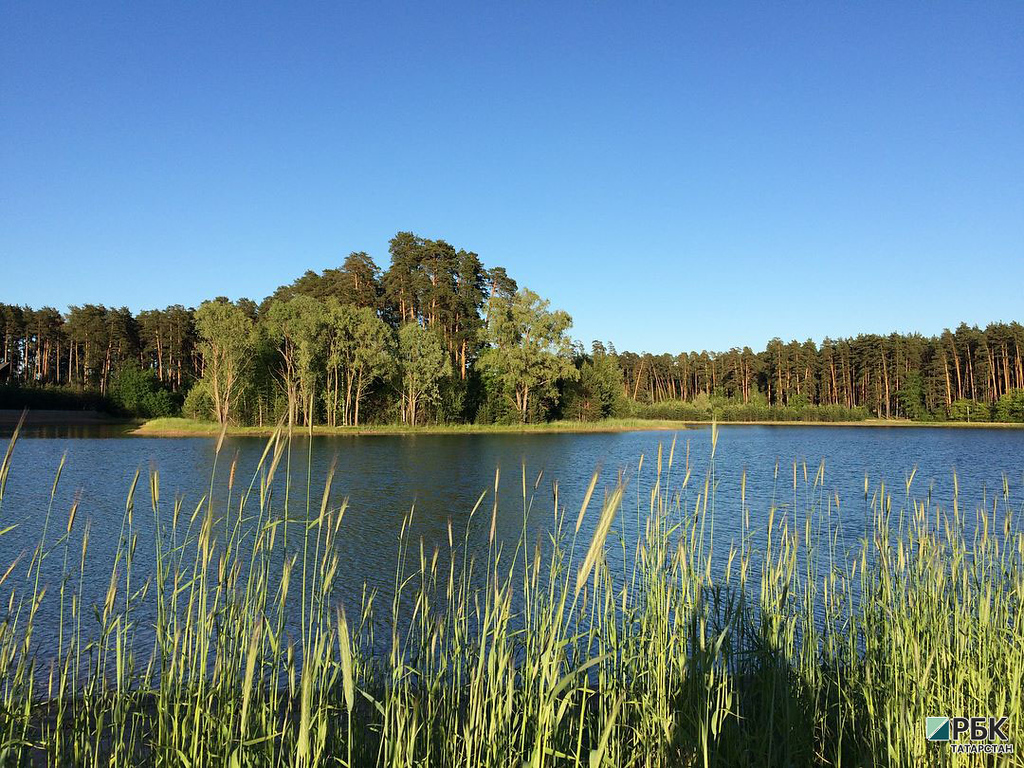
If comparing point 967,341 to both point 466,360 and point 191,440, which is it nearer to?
point 466,360

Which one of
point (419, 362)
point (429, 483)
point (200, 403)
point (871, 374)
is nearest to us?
point (429, 483)

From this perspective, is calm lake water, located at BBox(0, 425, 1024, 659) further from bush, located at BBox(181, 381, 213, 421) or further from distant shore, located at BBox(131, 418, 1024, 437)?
bush, located at BBox(181, 381, 213, 421)

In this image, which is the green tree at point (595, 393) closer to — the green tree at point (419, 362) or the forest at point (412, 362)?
the forest at point (412, 362)

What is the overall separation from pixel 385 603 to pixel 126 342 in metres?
66.4

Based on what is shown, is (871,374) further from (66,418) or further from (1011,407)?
(66,418)

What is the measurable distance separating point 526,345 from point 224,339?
21.7 metres

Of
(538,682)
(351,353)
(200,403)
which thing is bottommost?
(538,682)

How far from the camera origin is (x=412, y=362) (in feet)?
150

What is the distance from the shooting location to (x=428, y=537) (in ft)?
41.9

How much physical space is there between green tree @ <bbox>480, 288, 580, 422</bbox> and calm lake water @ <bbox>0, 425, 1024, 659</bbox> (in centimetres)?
1344

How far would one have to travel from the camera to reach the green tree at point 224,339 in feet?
131

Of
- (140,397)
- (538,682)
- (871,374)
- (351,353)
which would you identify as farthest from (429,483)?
(871,374)

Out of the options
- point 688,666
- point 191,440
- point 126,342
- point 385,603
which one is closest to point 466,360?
point 191,440

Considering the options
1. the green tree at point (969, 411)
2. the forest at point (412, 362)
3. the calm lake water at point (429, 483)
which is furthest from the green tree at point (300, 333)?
the green tree at point (969, 411)
